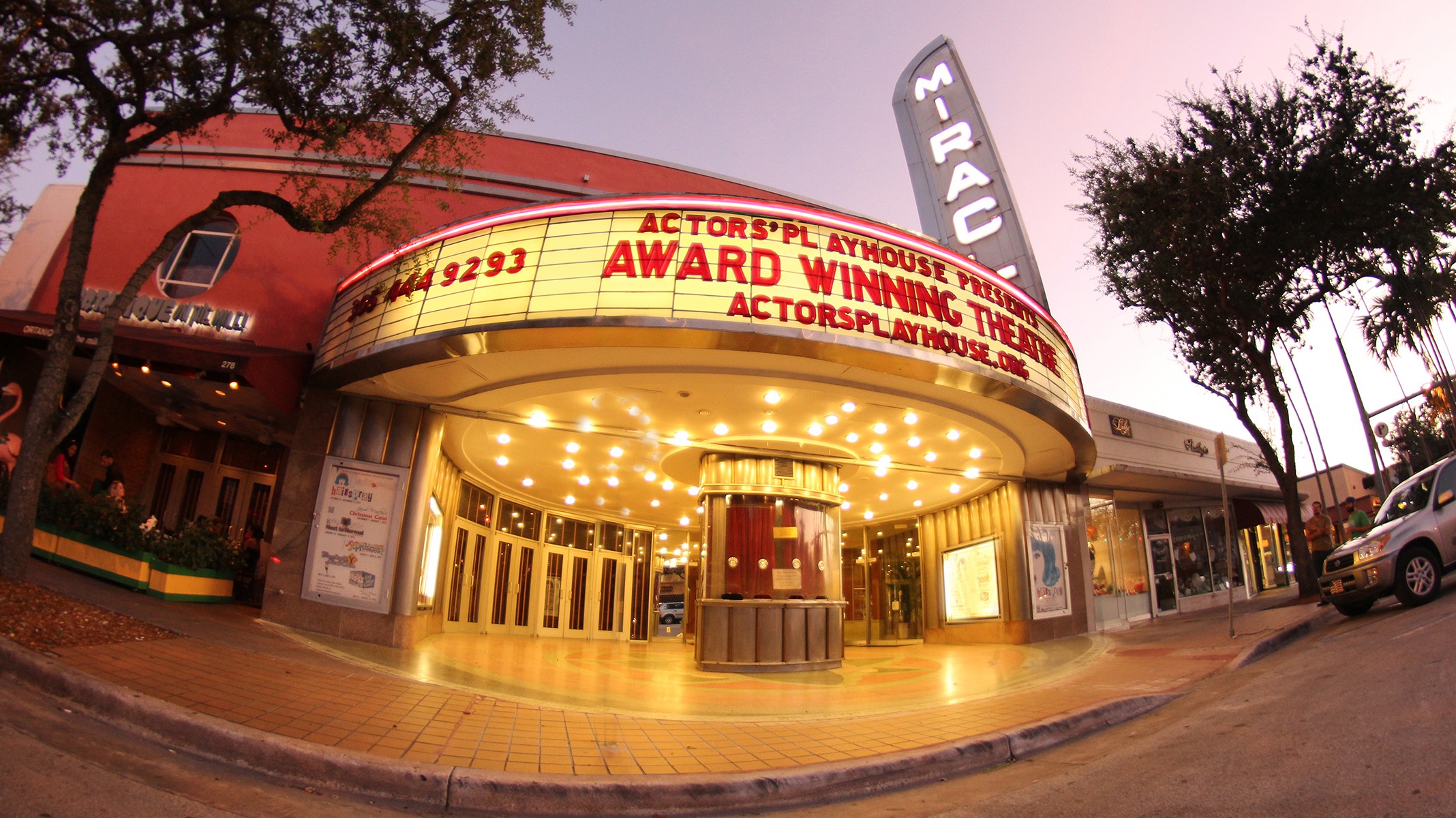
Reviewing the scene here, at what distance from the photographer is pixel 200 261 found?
1334 centimetres

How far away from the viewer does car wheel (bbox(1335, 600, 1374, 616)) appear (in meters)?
9.63

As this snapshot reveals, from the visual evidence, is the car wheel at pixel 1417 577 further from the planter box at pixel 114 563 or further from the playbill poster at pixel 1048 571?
the planter box at pixel 114 563

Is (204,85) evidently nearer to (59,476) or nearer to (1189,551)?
(59,476)

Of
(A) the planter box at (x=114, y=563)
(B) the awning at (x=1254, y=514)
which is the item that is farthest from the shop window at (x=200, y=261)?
(B) the awning at (x=1254, y=514)

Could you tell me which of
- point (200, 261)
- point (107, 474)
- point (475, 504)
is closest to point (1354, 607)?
point (475, 504)

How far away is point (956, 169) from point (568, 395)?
484 inches

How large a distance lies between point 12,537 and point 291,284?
22.6ft

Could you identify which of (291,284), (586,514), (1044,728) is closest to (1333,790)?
(1044,728)

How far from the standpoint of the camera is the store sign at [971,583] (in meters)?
15.7

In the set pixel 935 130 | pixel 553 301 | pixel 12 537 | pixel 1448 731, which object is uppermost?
pixel 935 130

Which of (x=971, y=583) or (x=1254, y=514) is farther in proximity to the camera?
(x=1254, y=514)

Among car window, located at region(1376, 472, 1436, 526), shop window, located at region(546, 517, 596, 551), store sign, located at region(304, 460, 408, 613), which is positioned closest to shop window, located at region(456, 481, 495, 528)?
shop window, located at region(546, 517, 596, 551)

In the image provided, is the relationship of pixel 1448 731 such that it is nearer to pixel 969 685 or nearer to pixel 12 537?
pixel 969 685

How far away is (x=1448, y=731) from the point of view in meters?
4.00
